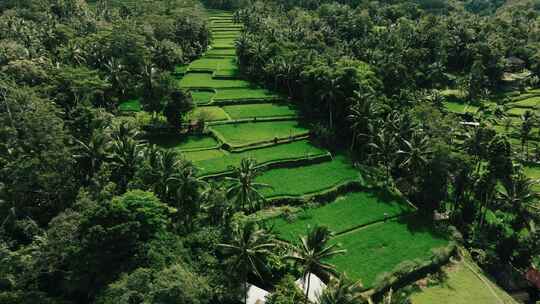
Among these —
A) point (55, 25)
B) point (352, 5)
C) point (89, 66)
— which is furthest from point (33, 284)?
point (352, 5)

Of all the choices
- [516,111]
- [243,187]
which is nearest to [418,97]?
[516,111]

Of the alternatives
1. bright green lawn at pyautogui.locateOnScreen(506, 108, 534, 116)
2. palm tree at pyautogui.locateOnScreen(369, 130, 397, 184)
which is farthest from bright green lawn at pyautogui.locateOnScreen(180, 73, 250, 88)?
bright green lawn at pyautogui.locateOnScreen(506, 108, 534, 116)

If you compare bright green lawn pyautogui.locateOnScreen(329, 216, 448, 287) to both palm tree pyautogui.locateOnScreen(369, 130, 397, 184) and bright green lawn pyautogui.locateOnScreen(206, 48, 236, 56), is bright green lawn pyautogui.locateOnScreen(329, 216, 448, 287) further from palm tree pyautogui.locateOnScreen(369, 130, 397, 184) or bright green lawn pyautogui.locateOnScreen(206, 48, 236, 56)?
bright green lawn pyautogui.locateOnScreen(206, 48, 236, 56)

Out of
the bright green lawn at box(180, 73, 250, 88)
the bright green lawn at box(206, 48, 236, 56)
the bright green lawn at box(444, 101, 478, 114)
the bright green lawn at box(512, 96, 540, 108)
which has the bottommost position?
the bright green lawn at box(180, 73, 250, 88)

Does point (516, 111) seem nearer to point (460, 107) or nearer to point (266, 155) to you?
point (460, 107)

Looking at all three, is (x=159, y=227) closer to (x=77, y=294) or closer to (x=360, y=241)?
(x=77, y=294)

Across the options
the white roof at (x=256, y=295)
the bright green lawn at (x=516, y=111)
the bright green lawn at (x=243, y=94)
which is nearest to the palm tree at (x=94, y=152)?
the white roof at (x=256, y=295)
